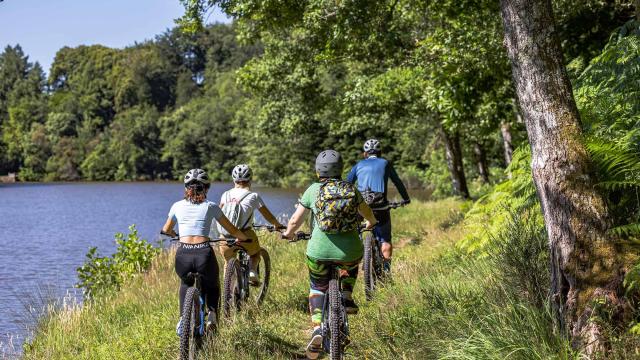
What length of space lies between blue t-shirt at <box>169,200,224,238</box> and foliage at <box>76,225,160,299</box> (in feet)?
21.0

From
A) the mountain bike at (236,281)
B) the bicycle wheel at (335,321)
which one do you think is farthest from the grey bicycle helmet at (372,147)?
the bicycle wheel at (335,321)

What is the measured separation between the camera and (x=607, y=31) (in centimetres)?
1138

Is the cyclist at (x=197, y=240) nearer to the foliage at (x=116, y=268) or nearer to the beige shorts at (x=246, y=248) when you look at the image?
the beige shorts at (x=246, y=248)

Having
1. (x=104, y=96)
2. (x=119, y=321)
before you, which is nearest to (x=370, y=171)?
(x=119, y=321)

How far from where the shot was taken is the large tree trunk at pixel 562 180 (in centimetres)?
456

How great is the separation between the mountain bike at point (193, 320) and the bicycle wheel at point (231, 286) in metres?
1.26

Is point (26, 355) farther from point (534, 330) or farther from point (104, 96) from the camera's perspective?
point (104, 96)

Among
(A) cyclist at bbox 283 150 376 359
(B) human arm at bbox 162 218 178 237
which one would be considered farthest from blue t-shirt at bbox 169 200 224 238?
(A) cyclist at bbox 283 150 376 359

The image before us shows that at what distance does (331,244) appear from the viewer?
18.9 feet

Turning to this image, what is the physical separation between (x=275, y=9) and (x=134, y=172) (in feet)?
389

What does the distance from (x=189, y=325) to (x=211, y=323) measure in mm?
466

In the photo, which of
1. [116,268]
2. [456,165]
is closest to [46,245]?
[116,268]

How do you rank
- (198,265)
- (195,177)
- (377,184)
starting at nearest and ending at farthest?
(198,265), (195,177), (377,184)

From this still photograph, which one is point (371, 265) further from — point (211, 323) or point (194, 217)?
point (194, 217)
